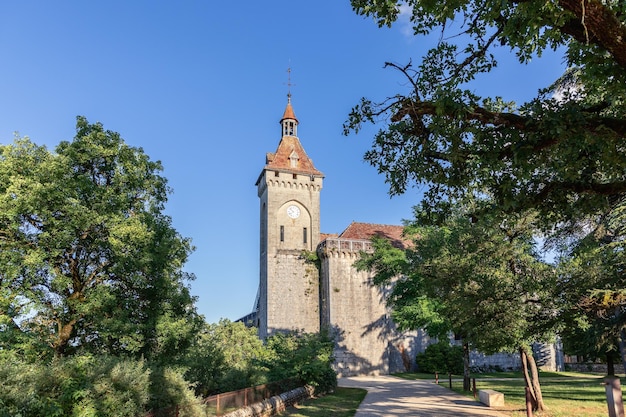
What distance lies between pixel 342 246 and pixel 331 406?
→ 21.9 meters

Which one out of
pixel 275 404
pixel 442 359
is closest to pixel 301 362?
pixel 275 404

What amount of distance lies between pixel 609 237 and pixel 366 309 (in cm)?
2700

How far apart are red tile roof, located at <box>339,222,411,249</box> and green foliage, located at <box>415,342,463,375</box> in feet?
29.8

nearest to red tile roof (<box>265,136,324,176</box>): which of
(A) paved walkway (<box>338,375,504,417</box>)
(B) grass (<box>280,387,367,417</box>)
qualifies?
(B) grass (<box>280,387,367,417</box>)

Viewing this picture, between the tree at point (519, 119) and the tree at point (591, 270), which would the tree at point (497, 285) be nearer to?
the tree at point (591, 270)

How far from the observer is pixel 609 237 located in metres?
14.8

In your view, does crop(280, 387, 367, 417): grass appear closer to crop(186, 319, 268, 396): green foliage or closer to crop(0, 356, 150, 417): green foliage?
crop(186, 319, 268, 396): green foliage

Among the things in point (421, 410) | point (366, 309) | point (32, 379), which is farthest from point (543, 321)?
point (366, 309)

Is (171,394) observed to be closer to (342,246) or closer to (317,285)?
(342,246)

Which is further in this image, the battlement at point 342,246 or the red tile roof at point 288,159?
the red tile roof at point 288,159

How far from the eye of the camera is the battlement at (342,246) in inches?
1581

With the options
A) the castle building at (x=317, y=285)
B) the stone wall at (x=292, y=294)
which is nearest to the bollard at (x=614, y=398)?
the castle building at (x=317, y=285)

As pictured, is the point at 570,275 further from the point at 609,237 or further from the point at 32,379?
the point at 32,379

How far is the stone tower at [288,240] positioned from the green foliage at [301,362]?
43.6 ft
